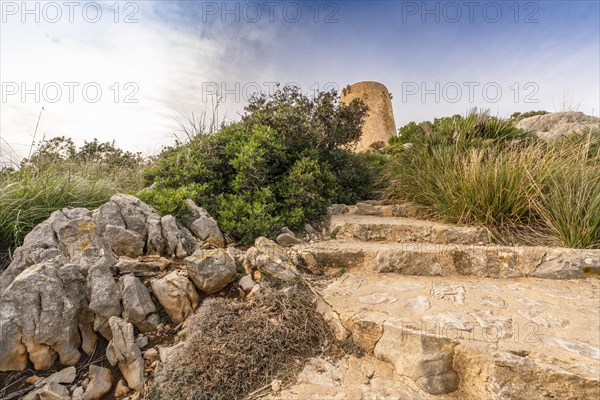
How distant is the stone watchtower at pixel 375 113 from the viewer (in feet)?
51.2

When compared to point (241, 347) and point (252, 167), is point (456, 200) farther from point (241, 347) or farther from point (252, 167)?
point (241, 347)

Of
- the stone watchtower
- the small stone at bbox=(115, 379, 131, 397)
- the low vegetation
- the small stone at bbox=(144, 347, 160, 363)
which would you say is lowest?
the small stone at bbox=(115, 379, 131, 397)

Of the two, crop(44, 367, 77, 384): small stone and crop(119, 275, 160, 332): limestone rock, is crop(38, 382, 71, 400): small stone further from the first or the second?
crop(119, 275, 160, 332): limestone rock

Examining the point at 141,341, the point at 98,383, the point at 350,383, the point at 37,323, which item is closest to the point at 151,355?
the point at 141,341

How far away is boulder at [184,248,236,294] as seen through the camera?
233 cm

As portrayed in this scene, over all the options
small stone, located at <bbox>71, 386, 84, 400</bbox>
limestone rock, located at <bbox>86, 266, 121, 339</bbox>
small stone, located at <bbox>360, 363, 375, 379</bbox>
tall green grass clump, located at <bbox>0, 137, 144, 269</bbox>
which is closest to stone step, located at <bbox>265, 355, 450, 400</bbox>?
small stone, located at <bbox>360, 363, 375, 379</bbox>

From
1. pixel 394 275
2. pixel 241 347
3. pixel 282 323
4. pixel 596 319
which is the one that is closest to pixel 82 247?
pixel 241 347

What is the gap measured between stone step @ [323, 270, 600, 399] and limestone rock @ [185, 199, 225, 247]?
A: 1.34m

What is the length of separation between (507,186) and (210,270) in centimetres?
361

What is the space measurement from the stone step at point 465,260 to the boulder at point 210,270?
2.88 feet

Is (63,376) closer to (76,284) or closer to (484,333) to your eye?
(76,284)

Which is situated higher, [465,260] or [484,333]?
[465,260]

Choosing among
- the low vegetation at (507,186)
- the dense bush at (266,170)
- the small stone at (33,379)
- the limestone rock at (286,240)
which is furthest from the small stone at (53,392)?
the low vegetation at (507,186)

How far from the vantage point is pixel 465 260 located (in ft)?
9.54
